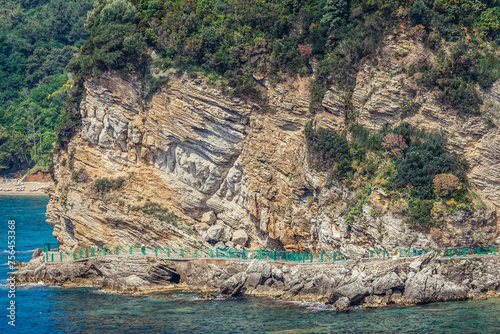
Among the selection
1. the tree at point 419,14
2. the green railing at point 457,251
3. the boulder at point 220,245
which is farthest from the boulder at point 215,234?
the tree at point 419,14

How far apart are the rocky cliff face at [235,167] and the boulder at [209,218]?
0.14 meters

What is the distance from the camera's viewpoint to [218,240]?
5038cm

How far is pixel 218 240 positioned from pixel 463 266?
A: 1921 centimetres

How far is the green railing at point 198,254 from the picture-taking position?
144ft

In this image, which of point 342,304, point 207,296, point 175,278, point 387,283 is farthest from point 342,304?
point 175,278

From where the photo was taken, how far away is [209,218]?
51219mm

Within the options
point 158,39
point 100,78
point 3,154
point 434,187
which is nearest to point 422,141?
point 434,187

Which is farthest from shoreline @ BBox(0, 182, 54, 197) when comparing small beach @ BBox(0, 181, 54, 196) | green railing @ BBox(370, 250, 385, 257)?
green railing @ BBox(370, 250, 385, 257)

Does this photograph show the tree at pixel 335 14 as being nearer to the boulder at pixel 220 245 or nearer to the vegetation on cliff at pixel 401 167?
the vegetation on cliff at pixel 401 167

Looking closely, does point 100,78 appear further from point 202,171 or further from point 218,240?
point 218,240

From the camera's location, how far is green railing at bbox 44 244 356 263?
43812 millimetres

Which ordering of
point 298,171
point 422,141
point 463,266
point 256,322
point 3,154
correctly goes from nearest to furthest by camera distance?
point 256,322
point 463,266
point 422,141
point 298,171
point 3,154

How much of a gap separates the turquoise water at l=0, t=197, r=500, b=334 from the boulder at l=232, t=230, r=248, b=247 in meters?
7.40

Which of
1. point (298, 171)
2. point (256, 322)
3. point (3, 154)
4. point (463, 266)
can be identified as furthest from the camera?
point (3, 154)
